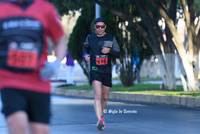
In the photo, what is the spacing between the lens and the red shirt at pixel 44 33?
3.23 m

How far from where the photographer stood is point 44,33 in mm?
3367

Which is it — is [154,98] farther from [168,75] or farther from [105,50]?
[105,50]

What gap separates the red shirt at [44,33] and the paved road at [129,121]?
13.2 feet

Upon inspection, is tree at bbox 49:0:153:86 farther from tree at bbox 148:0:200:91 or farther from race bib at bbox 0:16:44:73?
race bib at bbox 0:16:44:73

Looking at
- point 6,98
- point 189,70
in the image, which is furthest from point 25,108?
point 189,70

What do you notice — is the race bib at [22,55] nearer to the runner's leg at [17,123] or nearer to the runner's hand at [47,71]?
the runner's hand at [47,71]

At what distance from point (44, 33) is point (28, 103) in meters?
0.53

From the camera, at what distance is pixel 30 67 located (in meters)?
Result: 3.23

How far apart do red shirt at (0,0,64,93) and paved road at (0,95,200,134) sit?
403 cm

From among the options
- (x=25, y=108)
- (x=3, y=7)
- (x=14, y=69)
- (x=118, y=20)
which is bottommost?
(x=25, y=108)

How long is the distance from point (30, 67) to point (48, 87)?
21 cm

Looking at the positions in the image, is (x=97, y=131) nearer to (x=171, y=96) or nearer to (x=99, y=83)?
(x=99, y=83)

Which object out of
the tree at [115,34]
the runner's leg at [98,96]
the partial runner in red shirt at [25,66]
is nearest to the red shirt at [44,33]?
the partial runner in red shirt at [25,66]

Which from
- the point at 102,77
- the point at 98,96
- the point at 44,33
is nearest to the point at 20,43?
the point at 44,33
